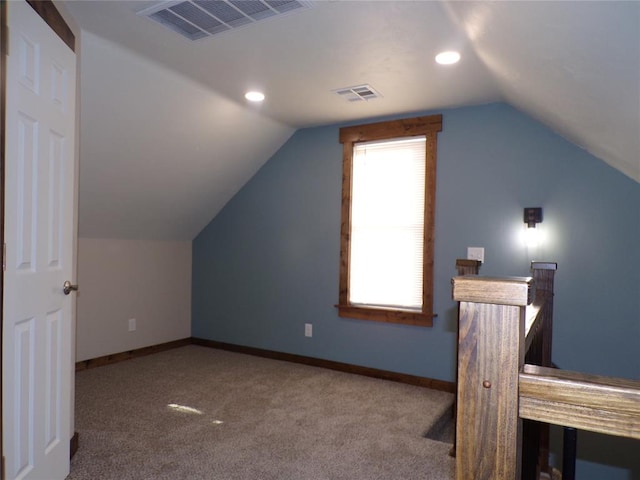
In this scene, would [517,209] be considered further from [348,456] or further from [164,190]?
[164,190]

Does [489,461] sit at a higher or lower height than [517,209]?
lower

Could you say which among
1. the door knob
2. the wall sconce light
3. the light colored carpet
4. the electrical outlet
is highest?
the wall sconce light

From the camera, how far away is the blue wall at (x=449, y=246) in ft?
10.6

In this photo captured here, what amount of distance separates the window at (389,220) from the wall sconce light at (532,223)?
75 cm

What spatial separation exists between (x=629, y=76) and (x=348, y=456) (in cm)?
227

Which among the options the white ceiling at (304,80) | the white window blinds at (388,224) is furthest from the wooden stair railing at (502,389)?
the white window blinds at (388,224)

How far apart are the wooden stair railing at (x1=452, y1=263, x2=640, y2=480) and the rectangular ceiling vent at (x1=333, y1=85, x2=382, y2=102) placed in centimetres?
287

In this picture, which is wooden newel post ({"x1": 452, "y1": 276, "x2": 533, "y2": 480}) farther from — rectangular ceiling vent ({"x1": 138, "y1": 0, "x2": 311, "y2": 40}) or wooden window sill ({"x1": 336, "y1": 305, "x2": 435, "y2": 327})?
wooden window sill ({"x1": 336, "y1": 305, "x2": 435, "y2": 327})

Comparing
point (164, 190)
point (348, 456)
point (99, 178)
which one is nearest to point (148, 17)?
point (99, 178)

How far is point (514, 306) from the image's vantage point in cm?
72

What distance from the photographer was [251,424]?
117 inches

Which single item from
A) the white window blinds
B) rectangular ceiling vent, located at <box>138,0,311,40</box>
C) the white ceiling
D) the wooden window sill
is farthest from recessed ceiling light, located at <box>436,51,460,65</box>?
the wooden window sill

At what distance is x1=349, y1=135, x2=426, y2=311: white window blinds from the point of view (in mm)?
3998

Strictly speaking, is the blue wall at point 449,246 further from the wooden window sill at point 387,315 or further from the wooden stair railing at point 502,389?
the wooden stair railing at point 502,389
